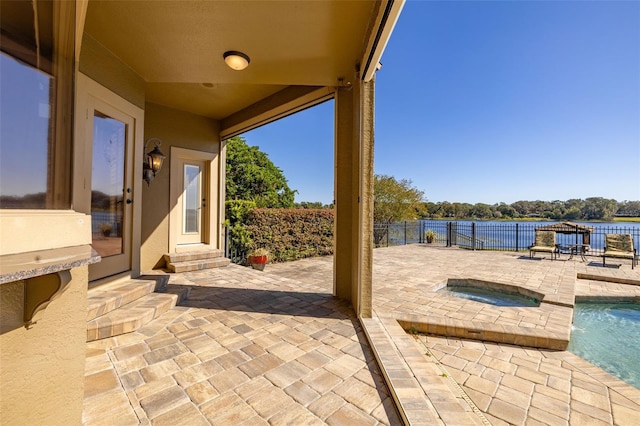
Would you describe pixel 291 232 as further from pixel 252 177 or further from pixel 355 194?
pixel 252 177

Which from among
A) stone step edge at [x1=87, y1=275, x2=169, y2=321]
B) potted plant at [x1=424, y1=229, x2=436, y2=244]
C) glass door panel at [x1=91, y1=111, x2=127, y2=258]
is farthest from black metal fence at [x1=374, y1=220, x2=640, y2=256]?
glass door panel at [x1=91, y1=111, x2=127, y2=258]

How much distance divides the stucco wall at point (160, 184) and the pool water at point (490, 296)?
213 inches

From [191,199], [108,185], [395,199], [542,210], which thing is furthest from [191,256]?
[542,210]

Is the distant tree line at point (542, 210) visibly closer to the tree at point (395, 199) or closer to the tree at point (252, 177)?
the tree at point (395, 199)

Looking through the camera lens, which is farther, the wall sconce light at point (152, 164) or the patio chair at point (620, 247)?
the patio chair at point (620, 247)

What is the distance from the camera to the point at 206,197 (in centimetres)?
540

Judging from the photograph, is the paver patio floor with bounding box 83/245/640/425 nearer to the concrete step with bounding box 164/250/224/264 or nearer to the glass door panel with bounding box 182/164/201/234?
the concrete step with bounding box 164/250/224/264

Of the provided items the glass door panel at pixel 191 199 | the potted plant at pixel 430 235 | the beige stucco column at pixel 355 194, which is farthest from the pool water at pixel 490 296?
the potted plant at pixel 430 235

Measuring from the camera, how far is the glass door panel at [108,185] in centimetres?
306

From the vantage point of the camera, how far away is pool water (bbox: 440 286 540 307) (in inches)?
166

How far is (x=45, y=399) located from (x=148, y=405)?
22.6 inches

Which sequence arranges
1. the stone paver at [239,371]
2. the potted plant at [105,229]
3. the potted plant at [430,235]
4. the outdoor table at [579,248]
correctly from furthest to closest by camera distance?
the potted plant at [430,235]
the outdoor table at [579,248]
the potted plant at [105,229]
the stone paver at [239,371]

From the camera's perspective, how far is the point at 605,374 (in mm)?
2193

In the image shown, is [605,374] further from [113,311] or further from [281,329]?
[113,311]
